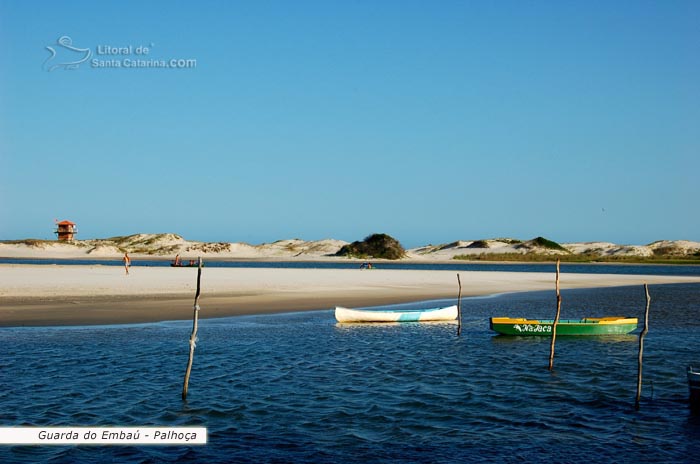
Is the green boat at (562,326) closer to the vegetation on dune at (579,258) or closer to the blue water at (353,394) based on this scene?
the blue water at (353,394)

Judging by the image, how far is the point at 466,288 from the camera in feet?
184

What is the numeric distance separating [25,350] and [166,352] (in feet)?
16.2

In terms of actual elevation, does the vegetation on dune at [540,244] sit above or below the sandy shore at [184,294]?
above

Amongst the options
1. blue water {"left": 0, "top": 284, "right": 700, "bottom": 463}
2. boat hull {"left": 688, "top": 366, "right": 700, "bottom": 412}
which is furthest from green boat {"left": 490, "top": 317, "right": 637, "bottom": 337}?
boat hull {"left": 688, "top": 366, "right": 700, "bottom": 412}

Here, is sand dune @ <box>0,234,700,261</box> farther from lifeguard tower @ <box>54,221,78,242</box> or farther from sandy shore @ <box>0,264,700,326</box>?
sandy shore @ <box>0,264,700,326</box>

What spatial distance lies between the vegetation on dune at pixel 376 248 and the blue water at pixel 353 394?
4747 inches

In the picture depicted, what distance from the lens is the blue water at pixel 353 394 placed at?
12.8m

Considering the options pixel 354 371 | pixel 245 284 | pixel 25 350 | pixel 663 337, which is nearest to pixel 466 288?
pixel 245 284

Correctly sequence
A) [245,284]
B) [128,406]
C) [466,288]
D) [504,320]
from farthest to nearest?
[466,288] → [245,284] → [504,320] → [128,406]

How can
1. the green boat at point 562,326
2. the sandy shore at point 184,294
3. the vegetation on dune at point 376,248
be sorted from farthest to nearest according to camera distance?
the vegetation on dune at point 376,248 → the sandy shore at point 184,294 → the green boat at point 562,326

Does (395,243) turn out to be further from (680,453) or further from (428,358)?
(680,453)

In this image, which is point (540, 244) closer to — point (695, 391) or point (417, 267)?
point (417, 267)

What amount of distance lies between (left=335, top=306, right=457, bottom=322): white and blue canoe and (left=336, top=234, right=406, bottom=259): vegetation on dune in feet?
378

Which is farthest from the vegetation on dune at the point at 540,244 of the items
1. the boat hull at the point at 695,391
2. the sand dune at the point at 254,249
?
the boat hull at the point at 695,391
